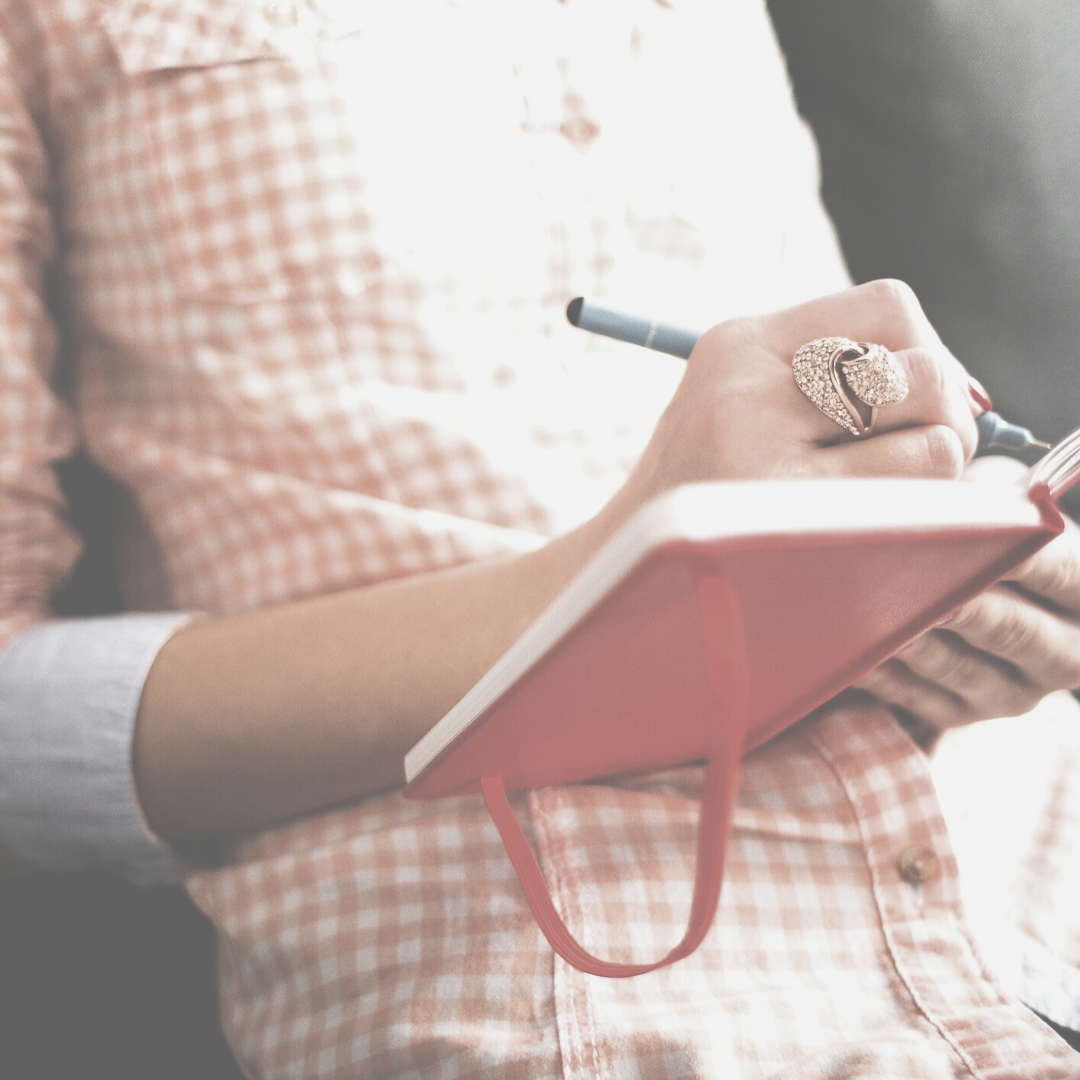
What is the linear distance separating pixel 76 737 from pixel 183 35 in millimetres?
468

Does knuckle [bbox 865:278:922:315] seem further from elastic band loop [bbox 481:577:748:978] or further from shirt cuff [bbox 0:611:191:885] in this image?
shirt cuff [bbox 0:611:191:885]

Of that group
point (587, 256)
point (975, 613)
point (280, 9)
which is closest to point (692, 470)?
point (975, 613)

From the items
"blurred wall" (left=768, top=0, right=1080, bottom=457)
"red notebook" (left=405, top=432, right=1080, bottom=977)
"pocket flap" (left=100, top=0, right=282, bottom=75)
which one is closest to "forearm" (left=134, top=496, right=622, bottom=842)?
"red notebook" (left=405, top=432, right=1080, bottom=977)

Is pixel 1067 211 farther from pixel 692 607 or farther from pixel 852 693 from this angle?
pixel 692 607

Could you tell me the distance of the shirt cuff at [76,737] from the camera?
0.53 m

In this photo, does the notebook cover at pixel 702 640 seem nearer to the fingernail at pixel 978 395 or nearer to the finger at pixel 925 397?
the finger at pixel 925 397

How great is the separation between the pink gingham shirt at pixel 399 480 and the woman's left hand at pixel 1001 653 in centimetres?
4

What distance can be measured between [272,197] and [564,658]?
0.44m

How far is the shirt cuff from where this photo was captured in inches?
21.0

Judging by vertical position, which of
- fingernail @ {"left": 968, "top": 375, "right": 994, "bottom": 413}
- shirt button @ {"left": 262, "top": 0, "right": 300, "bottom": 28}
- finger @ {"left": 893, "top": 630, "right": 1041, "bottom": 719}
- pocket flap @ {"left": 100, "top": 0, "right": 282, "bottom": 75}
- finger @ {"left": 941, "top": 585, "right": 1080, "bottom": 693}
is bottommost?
finger @ {"left": 893, "top": 630, "right": 1041, "bottom": 719}

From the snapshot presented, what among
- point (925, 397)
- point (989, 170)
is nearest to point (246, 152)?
point (925, 397)

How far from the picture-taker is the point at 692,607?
0.26 metres

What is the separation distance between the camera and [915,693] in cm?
54

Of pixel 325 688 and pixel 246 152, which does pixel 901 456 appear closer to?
pixel 325 688
